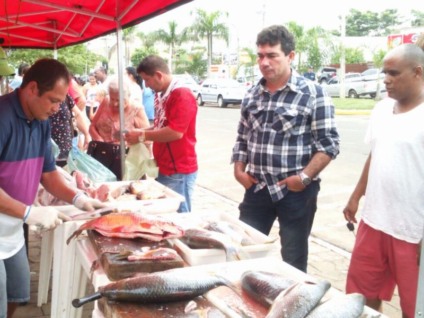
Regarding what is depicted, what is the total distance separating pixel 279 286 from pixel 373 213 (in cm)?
125

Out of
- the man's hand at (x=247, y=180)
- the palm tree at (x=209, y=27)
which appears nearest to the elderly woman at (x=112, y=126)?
the man's hand at (x=247, y=180)

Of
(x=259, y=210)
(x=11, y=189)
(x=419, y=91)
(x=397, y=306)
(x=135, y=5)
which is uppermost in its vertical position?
(x=135, y=5)

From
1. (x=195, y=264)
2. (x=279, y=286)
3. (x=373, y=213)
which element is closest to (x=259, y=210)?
(x=373, y=213)

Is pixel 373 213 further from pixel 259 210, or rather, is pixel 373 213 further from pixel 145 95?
pixel 145 95

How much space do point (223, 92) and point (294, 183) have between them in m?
22.9

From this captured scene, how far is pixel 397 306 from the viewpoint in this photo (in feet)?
12.7

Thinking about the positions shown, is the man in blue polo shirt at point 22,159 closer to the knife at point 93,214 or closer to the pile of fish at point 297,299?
the knife at point 93,214

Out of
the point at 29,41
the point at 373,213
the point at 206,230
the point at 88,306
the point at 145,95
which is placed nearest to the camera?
the point at 206,230

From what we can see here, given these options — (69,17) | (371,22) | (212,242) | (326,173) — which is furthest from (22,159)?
(371,22)

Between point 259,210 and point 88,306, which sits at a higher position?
point 259,210

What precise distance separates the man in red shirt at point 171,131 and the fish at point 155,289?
2270 millimetres

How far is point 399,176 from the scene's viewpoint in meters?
2.64

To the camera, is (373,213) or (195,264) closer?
(195,264)

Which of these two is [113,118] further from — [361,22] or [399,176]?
[361,22]
